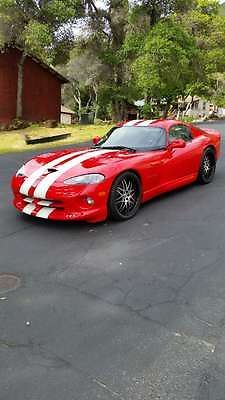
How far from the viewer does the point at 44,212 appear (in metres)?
5.67

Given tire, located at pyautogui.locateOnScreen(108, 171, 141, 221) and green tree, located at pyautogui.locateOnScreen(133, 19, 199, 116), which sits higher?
green tree, located at pyautogui.locateOnScreen(133, 19, 199, 116)

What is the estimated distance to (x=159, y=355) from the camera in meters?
2.99

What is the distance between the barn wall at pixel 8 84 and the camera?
79.6 ft

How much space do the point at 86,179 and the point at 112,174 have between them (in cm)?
36

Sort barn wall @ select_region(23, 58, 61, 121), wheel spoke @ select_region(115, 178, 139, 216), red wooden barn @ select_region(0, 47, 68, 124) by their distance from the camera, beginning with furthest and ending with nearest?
1. barn wall @ select_region(23, 58, 61, 121)
2. red wooden barn @ select_region(0, 47, 68, 124)
3. wheel spoke @ select_region(115, 178, 139, 216)

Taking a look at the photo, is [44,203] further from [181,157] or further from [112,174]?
[181,157]

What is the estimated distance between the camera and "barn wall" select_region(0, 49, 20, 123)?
79.6ft

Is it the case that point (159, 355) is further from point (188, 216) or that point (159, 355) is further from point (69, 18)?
point (69, 18)

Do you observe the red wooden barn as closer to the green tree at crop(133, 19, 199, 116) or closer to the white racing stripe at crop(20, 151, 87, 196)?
the green tree at crop(133, 19, 199, 116)

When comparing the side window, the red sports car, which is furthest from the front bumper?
the side window

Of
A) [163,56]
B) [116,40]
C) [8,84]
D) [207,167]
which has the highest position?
[116,40]

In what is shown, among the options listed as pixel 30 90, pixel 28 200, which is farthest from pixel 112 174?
pixel 30 90

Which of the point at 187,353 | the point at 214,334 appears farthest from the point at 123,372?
the point at 214,334

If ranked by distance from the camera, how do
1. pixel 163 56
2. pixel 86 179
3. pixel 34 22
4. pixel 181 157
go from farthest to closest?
pixel 163 56
pixel 34 22
pixel 181 157
pixel 86 179
